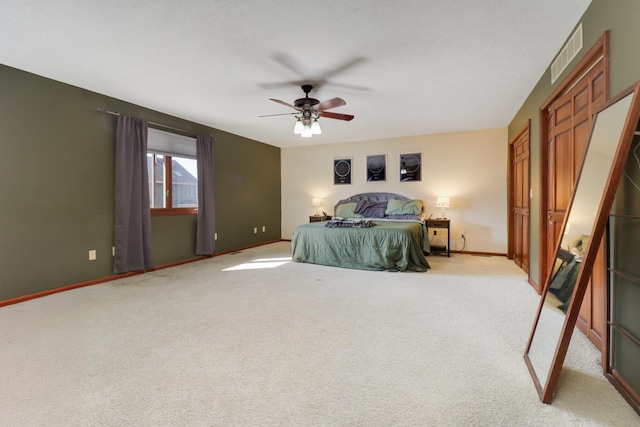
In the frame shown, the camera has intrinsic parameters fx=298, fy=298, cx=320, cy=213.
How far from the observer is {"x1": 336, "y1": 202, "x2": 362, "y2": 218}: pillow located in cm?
626

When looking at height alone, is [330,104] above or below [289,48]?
below

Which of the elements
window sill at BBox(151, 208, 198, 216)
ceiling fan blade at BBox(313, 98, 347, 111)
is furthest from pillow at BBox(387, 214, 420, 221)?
window sill at BBox(151, 208, 198, 216)

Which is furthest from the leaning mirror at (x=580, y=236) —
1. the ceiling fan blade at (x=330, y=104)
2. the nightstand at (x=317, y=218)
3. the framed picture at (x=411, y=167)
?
the nightstand at (x=317, y=218)

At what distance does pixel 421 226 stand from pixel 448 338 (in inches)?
124

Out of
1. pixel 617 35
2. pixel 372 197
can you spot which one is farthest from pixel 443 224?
pixel 617 35

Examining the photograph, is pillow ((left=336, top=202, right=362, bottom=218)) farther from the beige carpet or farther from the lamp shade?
the beige carpet

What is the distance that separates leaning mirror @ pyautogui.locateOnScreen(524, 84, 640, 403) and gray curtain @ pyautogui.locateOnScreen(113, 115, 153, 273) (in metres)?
4.44

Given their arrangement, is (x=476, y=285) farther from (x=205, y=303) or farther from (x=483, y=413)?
(x=205, y=303)

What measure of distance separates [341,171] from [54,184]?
4.96 m

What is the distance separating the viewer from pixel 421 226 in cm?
516

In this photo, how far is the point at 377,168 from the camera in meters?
6.46

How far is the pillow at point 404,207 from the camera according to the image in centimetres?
570

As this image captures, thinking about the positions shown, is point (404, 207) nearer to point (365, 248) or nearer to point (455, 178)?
point (455, 178)

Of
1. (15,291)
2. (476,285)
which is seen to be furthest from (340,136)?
(15,291)
